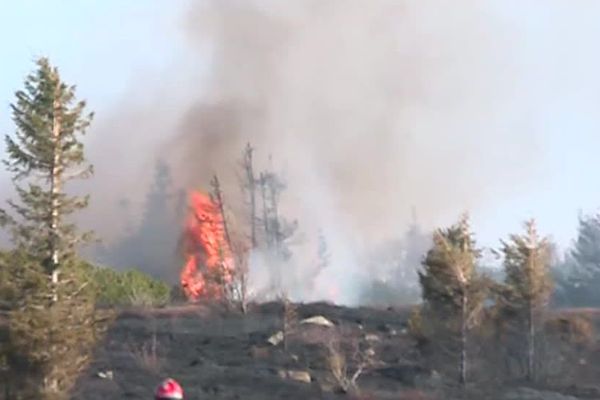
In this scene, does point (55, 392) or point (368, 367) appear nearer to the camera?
point (55, 392)

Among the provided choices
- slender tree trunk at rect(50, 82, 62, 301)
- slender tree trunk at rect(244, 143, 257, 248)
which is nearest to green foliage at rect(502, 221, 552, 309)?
slender tree trunk at rect(50, 82, 62, 301)

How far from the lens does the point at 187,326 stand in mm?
47250

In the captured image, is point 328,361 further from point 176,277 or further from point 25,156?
point 176,277

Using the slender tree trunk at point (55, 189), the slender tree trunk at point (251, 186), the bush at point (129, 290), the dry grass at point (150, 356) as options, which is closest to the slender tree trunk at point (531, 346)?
the dry grass at point (150, 356)

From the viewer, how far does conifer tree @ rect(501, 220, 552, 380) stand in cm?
3753

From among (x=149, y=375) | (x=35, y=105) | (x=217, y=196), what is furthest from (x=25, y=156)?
(x=217, y=196)

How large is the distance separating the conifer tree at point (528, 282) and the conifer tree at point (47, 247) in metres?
15.0

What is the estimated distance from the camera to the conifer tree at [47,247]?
26.2 meters

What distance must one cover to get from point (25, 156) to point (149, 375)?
1067cm

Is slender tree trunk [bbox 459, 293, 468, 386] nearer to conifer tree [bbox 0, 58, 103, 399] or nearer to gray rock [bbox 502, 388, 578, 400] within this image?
gray rock [bbox 502, 388, 578, 400]

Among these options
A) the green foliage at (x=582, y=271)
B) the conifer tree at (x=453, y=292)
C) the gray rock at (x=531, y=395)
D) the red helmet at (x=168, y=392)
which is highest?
the green foliage at (x=582, y=271)

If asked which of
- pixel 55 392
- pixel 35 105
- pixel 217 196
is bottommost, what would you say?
pixel 55 392

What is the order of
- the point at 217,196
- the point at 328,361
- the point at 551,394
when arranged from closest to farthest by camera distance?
the point at 551,394, the point at 328,361, the point at 217,196

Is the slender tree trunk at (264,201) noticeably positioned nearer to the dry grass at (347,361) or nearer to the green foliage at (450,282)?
the dry grass at (347,361)
